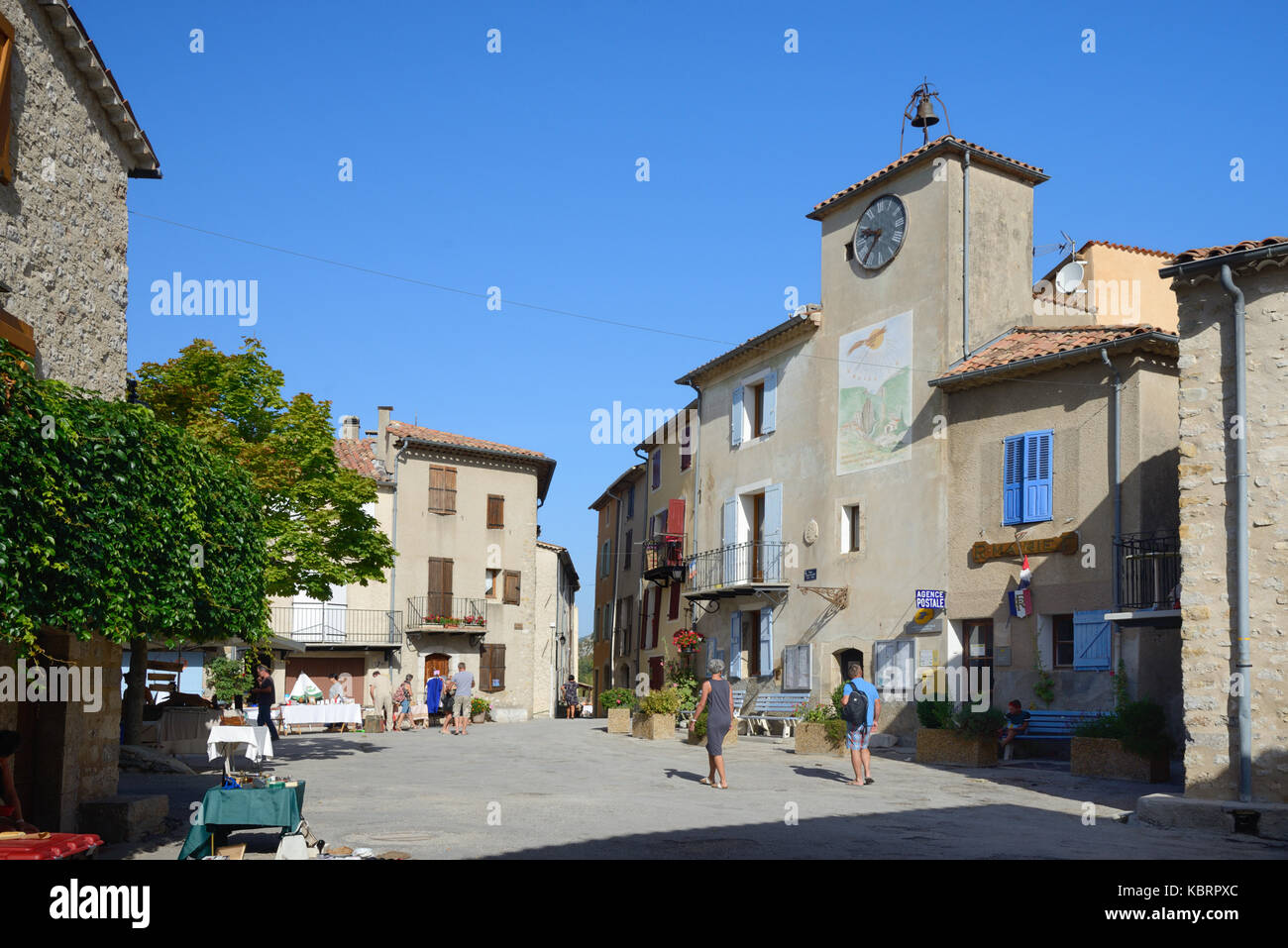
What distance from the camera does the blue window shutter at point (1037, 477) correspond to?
20.2 meters

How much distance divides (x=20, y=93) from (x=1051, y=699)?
54.9 ft

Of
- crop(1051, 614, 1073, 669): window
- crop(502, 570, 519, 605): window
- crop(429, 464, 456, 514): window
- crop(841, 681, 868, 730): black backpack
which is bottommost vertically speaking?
crop(841, 681, 868, 730): black backpack

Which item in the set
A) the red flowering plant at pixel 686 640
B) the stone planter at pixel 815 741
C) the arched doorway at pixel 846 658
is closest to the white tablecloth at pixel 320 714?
the red flowering plant at pixel 686 640

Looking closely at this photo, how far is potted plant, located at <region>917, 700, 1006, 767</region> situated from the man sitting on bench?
205 millimetres

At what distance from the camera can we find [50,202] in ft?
35.8

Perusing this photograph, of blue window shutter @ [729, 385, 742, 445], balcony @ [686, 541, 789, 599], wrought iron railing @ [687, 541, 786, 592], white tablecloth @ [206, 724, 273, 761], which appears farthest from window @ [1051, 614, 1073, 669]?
white tablecloth @ [206, 724, 273, 761]

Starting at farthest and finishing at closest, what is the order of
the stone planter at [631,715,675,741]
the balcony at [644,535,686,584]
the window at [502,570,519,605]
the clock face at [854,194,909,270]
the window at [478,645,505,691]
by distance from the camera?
the window at [502,570,519,605], the window at [478,645,505,691], the balcony at [644,535,686,584], the stone planter at [631,715,675,741], the clock face at [854,194,909,270]

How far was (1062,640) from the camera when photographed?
19.9m

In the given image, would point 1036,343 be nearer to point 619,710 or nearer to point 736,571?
point 736,571

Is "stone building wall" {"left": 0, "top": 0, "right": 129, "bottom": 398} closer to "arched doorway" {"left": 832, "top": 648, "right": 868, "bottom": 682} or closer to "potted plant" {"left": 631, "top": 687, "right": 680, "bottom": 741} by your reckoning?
"potted plant" {"left": 631, "top": 687, "right": 680, "bottom": 741}

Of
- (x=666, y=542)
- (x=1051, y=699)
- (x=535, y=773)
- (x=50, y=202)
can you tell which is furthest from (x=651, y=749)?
(x=50, y=202)

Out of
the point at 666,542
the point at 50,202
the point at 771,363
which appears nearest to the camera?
the point at 50,202

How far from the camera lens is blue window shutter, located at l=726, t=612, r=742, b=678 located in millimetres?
28500
